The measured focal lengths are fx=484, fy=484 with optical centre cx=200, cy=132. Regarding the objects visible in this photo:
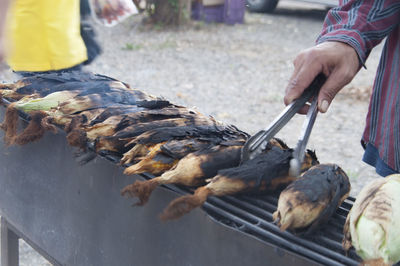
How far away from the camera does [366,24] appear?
5.85 feet

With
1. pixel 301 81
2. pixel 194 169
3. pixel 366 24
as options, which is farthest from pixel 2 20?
pixel 366 24

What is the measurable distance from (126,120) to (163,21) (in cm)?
891

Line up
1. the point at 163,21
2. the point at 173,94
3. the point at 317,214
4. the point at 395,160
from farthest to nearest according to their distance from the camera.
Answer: the point at 163,21 → the point at 173,94 → the point at 395,160 → the point at 317,214

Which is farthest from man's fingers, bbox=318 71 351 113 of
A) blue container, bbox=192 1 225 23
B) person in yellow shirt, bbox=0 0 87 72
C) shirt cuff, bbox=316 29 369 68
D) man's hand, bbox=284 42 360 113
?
blue container, bbox=192 1 225 23

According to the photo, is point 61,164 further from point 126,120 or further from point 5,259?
point 5,259

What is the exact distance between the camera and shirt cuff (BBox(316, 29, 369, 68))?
172 centimetres

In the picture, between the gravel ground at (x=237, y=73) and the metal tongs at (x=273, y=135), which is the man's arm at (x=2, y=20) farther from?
the gravel ground at (x=237, y=73)

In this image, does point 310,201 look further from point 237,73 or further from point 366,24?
point 237,73

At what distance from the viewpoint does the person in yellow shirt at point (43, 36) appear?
287cm

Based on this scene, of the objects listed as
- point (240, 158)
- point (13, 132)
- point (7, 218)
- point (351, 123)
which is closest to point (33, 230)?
point (7, 218)

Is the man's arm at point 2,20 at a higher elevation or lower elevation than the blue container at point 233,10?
higher

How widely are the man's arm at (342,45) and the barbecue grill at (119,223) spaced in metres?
0.40

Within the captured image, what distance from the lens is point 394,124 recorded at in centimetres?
183

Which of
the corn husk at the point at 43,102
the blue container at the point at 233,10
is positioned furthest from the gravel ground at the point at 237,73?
the corn husk at the point at 43,102
